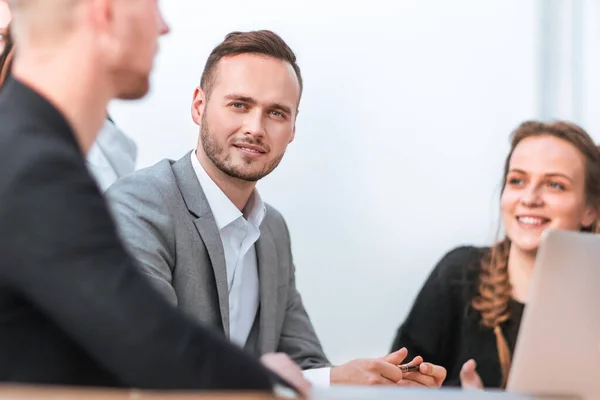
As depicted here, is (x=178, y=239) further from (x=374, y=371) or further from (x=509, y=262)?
(x=509, y=262)

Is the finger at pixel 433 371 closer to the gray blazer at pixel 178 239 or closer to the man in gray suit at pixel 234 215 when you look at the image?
the man in gray suit at pixel 234 215

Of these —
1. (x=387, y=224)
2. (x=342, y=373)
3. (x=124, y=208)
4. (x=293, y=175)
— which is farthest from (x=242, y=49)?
(x=387, y=224)

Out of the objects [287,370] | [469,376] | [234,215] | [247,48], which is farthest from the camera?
[247,48]

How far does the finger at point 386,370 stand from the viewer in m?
1.83

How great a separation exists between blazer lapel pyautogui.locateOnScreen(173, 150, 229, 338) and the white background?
119 cm

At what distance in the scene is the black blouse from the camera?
7.97 ft

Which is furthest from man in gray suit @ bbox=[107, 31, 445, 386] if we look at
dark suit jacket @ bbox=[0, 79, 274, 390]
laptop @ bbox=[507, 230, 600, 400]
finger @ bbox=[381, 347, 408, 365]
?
dark suit jacket @ bbox=[0, 79, 274, 390]

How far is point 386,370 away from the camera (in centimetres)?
183

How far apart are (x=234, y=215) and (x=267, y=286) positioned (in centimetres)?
19

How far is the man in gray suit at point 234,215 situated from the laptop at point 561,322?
67cm

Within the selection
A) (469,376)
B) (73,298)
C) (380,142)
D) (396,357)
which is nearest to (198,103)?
(396,357)

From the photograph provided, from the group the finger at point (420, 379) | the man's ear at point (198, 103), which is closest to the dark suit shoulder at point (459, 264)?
the finger at point (420, 379)

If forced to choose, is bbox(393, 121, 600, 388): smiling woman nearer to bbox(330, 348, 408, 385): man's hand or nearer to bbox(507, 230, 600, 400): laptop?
bbox(330, 348, 408, 385): man's hand

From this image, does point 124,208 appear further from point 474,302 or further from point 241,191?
point 474,302
